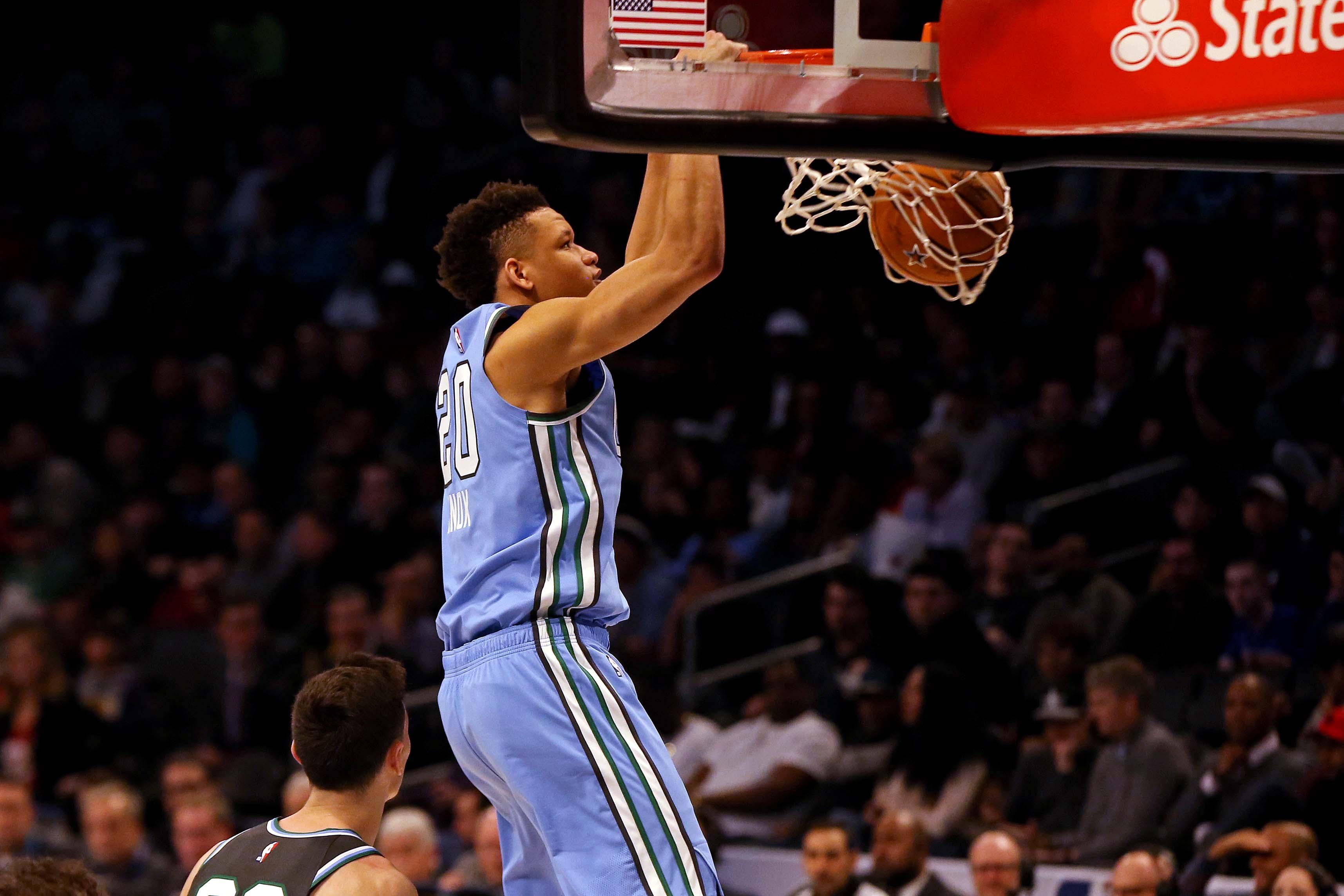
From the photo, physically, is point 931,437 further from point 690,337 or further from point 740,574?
point 690,337

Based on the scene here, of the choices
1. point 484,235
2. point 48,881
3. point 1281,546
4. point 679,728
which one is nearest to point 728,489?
point 679,728

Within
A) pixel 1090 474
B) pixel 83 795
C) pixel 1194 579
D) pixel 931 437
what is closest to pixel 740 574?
pixel 931 437

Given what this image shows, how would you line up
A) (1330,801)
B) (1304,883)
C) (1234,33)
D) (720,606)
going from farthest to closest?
(720,606) < (1330,801) < (1304,883) < (1234,33)

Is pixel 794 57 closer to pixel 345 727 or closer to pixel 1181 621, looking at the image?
pixel 345 727

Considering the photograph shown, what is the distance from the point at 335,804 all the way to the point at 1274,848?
3.44 m

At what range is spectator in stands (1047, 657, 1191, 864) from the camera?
638 centimetres

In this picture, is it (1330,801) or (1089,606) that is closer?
(1330,801)

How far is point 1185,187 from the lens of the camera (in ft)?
30.1

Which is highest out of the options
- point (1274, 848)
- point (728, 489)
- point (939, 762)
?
point (728, 489)

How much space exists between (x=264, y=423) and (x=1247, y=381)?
19.7 ft

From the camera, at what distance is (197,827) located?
7363 mm

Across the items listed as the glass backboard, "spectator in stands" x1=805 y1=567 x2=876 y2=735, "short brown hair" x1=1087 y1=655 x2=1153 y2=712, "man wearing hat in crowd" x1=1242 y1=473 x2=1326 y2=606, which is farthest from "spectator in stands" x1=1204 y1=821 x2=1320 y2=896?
the glass backboard

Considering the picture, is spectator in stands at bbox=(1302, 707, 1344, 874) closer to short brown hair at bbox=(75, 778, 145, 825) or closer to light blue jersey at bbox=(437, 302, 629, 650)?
light blue jersey at bbox=(437, 302, 629, 650)

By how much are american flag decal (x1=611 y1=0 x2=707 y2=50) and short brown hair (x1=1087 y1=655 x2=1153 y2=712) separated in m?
3.88
